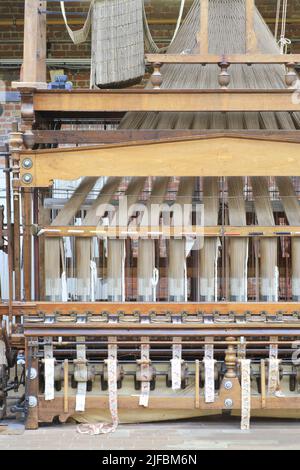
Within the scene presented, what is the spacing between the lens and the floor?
5.34m

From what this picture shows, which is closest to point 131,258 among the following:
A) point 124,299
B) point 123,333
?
point 124,299

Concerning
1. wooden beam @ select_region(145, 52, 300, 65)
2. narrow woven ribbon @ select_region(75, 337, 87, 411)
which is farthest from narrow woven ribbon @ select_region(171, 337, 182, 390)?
wooden beam @ select_region(145, 52, 300, 65)

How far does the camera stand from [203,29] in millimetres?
6125

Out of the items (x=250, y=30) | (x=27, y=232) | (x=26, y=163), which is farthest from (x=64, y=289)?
(x=250, y=30)

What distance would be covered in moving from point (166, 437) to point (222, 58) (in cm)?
284

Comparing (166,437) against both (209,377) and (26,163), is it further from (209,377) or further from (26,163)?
(26,163)

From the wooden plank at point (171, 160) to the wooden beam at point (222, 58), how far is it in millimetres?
679

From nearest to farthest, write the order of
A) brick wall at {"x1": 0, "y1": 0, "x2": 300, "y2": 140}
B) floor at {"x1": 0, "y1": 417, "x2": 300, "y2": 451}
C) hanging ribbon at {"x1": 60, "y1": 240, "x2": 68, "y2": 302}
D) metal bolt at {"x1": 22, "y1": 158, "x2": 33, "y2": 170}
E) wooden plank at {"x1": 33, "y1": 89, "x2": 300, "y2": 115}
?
floor at {"x1": 0, "y1": 417, "x2": 300, "y2": 451}, metal bolt at {"x1": 22, "y1": 158, "x2": 33, "y2": 170}, wooden plank at {"x1": 33, "y1": 89, "x2": 300, "y2": 115}, hanging ribbon at {"x1": 60, "y1": 240, "x2": 68, "y2": 302}, brick wall at {"x1": 0, "y1": 0, "x2": 300, "y2": 140}

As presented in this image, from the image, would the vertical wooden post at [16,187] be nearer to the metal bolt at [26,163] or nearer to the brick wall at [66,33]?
the metal bolt at [26,163]

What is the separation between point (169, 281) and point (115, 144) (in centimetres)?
113

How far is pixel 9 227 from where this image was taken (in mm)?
6172

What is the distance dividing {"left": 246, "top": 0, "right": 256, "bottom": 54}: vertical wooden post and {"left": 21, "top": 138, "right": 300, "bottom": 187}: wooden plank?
85 cm

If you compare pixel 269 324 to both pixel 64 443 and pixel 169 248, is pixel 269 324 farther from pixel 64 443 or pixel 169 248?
pixel 64 443

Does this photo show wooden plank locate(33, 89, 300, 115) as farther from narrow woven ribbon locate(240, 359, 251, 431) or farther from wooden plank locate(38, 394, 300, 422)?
wooden plank locate(38, 394, 300, 422)
